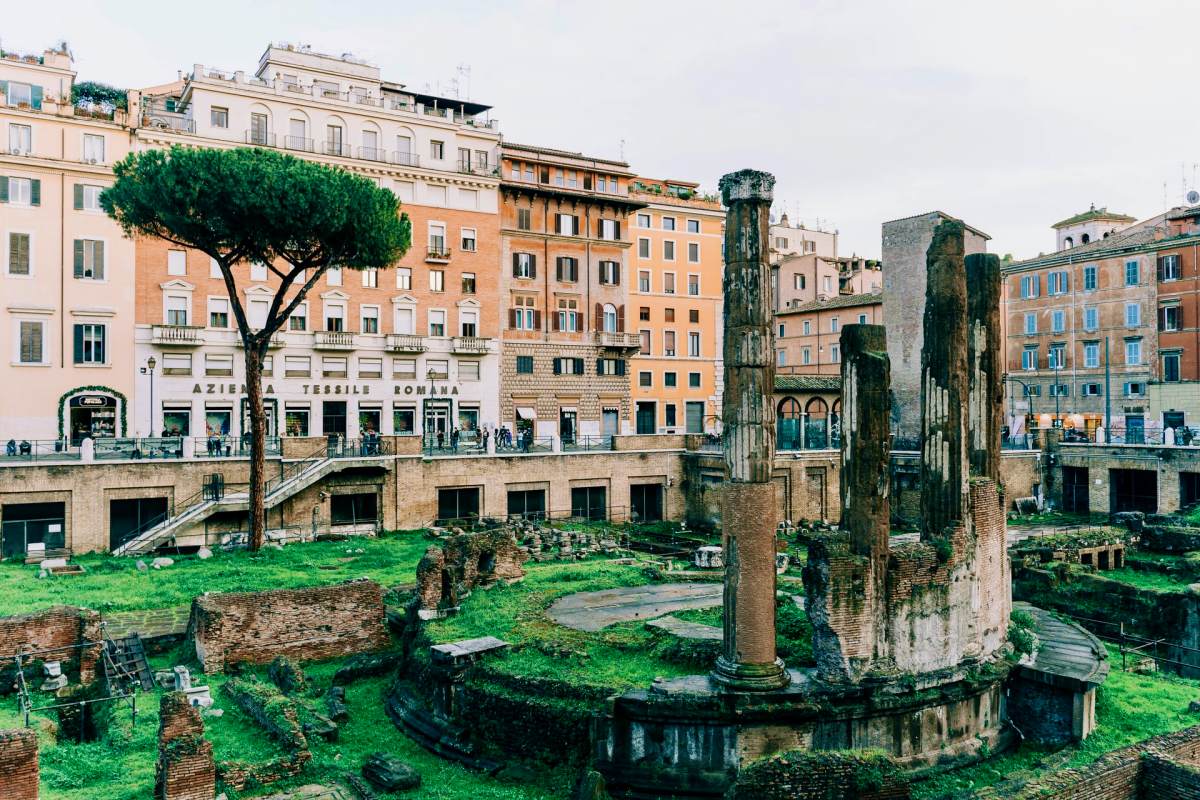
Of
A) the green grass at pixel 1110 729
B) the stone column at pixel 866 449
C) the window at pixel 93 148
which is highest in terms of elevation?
the window at pixel 93 148

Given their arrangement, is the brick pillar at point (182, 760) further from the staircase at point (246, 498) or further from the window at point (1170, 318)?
the window at point (1170, 318)

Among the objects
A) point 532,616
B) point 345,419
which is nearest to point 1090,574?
point 532,616

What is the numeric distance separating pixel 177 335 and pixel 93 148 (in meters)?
8.50

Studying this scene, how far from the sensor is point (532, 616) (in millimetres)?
18344

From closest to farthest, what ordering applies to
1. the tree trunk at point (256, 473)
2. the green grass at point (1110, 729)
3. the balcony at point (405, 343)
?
the green grass at point (1110, 729) → the tree trunk at point (256, 473) → the balcony at point (405, 343)

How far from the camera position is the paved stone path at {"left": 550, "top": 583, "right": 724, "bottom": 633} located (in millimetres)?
18438

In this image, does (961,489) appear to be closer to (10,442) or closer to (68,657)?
(68,657)

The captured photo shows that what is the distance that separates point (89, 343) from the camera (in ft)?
120

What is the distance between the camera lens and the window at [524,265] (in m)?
46.5

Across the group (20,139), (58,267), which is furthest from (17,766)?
(20,139)

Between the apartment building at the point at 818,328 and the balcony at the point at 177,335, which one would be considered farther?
the apartment building at the point at 818,328

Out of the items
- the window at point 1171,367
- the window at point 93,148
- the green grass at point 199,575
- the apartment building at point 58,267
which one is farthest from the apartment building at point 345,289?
the window at point 1171,367

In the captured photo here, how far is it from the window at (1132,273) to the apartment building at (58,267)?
49.4 meters

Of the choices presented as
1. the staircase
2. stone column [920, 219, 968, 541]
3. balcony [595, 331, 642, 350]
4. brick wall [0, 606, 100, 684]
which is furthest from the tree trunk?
balcony [595, 331, 642, 350]
